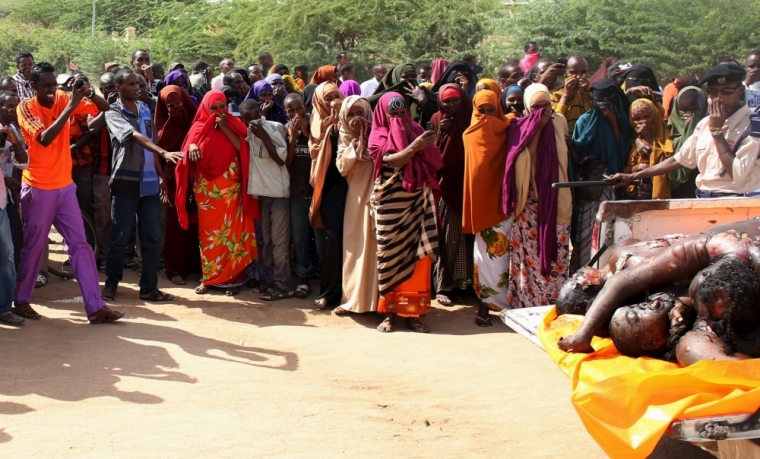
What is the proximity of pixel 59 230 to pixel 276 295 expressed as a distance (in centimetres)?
229

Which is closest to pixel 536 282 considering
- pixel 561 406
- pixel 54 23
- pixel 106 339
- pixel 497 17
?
pixel 561 406

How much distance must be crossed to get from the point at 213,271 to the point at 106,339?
1941 mm

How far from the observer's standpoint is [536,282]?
24.7 ft

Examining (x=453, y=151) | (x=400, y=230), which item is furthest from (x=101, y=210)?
(x=453, y=151)

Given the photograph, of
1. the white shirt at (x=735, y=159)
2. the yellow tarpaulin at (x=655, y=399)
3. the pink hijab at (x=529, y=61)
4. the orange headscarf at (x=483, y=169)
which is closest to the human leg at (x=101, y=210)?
the orange headscarf at (x=483, y=169)

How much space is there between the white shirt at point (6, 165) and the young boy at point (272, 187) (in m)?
2.16

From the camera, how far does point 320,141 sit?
26.0ft

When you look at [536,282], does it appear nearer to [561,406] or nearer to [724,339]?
[561,406]

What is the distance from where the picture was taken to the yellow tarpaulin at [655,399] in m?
3.26

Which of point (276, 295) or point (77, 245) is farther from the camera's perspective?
point (276, 295)

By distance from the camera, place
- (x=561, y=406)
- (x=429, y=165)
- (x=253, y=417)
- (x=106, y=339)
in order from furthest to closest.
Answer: (x=429, y=165) → (x=106, y=339) → (x=561, y=406) → (x=253, y=417)

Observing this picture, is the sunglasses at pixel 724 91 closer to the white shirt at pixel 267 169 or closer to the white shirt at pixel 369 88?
the white shirt at pixel 267 169

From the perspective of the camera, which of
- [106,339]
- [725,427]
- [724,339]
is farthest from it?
[106,339]

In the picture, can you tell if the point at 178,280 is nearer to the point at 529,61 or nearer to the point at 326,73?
the point at 326,73
